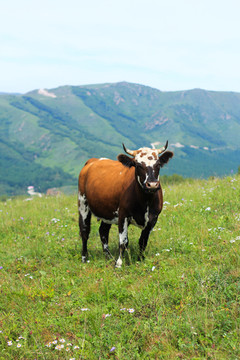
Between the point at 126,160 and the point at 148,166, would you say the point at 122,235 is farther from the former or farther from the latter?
the point at 148,166

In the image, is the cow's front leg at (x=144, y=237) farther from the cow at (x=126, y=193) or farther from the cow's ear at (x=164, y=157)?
the cow's ear at (x=164, y=157)

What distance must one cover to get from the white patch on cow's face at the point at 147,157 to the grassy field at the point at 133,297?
1965 mm

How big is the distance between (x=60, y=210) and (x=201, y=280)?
8656 mm

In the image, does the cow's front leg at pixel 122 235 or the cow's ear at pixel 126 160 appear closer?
the cow's ear at pixel 126 160

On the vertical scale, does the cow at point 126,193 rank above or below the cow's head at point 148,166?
below

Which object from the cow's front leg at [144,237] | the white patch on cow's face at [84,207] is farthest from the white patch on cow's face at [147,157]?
the white patch on cow's face at [84,207]

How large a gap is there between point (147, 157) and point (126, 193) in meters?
1.08

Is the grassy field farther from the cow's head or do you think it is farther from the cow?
the cow's head

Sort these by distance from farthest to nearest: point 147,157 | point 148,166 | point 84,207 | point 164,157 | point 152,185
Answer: point 84,207, point 164,157, point 147,157, point 148,166, point 152,185

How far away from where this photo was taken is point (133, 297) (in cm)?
535

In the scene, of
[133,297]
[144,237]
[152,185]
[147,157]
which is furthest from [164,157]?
[133,297]

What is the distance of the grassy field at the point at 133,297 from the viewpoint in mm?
4234

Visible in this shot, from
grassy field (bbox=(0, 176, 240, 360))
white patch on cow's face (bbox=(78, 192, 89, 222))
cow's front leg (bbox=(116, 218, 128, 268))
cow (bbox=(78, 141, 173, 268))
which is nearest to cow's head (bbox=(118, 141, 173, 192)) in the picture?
cow (bbox=(78, 141, 173, 268))

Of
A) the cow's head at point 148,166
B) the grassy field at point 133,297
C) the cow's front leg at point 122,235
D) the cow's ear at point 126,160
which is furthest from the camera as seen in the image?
the cow's front leg at point 122,235
